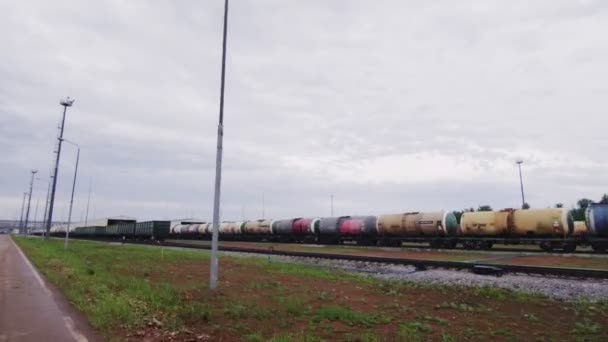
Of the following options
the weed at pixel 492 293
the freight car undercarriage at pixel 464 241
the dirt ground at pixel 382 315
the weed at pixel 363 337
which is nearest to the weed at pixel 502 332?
the dirt ground at pixel 382 315

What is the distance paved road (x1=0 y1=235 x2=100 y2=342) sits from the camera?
25.7 ft

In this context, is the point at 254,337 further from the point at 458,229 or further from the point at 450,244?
the point at 458,229

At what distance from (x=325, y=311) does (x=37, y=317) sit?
262 inches

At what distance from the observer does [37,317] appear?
947cm

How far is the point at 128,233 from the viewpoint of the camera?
70750mm

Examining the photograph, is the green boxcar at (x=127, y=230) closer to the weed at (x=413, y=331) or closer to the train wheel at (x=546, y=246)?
the train wheel at (x=546, y=246)

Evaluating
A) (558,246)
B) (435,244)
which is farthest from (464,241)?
(558,246)

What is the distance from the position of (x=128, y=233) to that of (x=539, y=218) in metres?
63.4

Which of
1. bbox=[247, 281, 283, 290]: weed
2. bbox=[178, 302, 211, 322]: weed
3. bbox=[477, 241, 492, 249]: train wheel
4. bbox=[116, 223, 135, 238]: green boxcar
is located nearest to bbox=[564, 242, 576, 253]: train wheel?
bbox=[477, 241, 492, 249]: train wheel

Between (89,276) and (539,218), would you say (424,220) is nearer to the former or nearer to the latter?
(539,218)

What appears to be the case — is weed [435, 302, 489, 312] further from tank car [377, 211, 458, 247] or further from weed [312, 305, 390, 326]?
tank car [377, 211, 458, 247]

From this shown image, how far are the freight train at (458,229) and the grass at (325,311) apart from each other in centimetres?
1886

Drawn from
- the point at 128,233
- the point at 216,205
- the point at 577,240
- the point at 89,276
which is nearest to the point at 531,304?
the point at 216,205

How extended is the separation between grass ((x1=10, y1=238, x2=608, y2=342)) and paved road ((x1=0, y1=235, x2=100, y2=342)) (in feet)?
1.18
